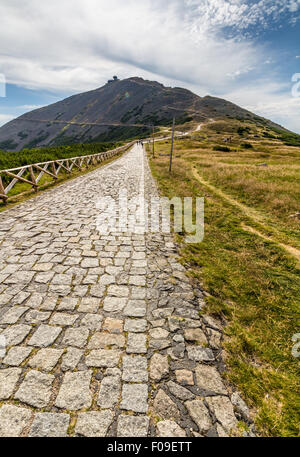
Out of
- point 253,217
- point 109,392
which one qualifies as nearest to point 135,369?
point 109,392

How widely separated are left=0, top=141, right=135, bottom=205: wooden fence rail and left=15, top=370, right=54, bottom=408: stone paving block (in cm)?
910

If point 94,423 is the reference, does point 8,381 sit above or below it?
above

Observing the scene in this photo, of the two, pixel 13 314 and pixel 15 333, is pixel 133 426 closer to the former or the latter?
pixel 15 333

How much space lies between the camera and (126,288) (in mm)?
4238

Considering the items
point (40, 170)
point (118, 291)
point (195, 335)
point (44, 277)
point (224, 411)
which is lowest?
point (224, 411)

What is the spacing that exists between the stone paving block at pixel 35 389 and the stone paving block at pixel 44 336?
16.3 inches

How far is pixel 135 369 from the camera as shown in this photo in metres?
2.72

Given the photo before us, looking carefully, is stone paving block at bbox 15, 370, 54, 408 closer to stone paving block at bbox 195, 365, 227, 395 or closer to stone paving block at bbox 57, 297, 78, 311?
stone paving block at bbox 57, 297, 78, 311

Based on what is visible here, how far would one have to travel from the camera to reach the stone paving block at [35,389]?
2.32 m

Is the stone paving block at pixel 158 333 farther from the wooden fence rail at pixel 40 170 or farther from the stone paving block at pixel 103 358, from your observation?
the wooden fence rail at pixel 40 170

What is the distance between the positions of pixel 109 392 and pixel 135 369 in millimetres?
406

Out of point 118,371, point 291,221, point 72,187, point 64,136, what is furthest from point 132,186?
point 64,136

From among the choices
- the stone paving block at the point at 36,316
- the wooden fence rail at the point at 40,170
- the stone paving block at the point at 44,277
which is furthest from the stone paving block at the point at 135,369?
the wooden fence rail at the point at 40,170
